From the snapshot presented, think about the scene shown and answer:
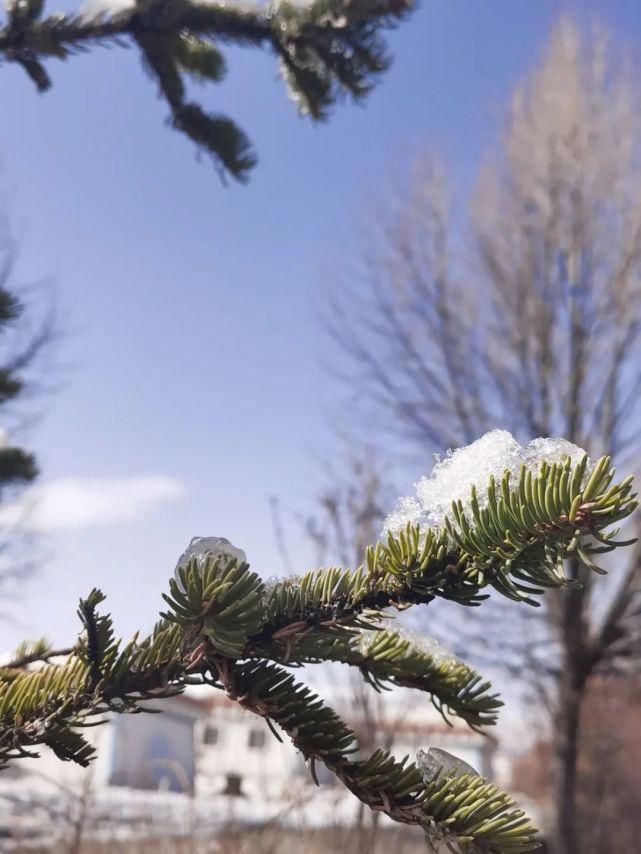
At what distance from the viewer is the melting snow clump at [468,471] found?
0.66 m

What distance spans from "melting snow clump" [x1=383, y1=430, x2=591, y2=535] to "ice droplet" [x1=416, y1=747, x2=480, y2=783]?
0.70ft

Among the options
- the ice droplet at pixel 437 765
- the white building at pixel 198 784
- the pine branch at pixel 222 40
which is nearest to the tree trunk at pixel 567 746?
the white building at pixel 198 784

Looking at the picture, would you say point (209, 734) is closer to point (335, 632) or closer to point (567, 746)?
point (567, 746)

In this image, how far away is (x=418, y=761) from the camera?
2.29ft

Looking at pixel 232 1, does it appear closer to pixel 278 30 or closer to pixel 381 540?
pixel 278 30

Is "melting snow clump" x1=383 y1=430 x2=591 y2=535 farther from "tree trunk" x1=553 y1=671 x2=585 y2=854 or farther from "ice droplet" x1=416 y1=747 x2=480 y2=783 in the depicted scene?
"tree trunk" x1=553 y1=671 x2=585 y2=854

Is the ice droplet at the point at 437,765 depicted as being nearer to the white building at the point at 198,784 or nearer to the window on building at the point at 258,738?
the white building at the point at 198,784

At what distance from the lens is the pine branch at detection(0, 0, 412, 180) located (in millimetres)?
1888

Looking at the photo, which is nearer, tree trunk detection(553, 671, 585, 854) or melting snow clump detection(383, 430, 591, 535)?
melting snow clump detection(383, 430, 591, 535)

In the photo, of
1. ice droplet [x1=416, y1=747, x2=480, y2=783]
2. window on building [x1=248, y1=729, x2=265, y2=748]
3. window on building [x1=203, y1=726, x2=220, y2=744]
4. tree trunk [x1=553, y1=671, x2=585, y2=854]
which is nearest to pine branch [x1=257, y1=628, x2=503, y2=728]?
ice droplet [x1=416, y1=747, x2=480, y2=783]

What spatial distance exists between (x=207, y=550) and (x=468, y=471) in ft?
0.82

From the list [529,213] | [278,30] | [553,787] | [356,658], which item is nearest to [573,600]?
Result: [553,787]

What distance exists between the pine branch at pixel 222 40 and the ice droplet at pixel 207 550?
168 cm

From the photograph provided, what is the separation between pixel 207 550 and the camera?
665mm
